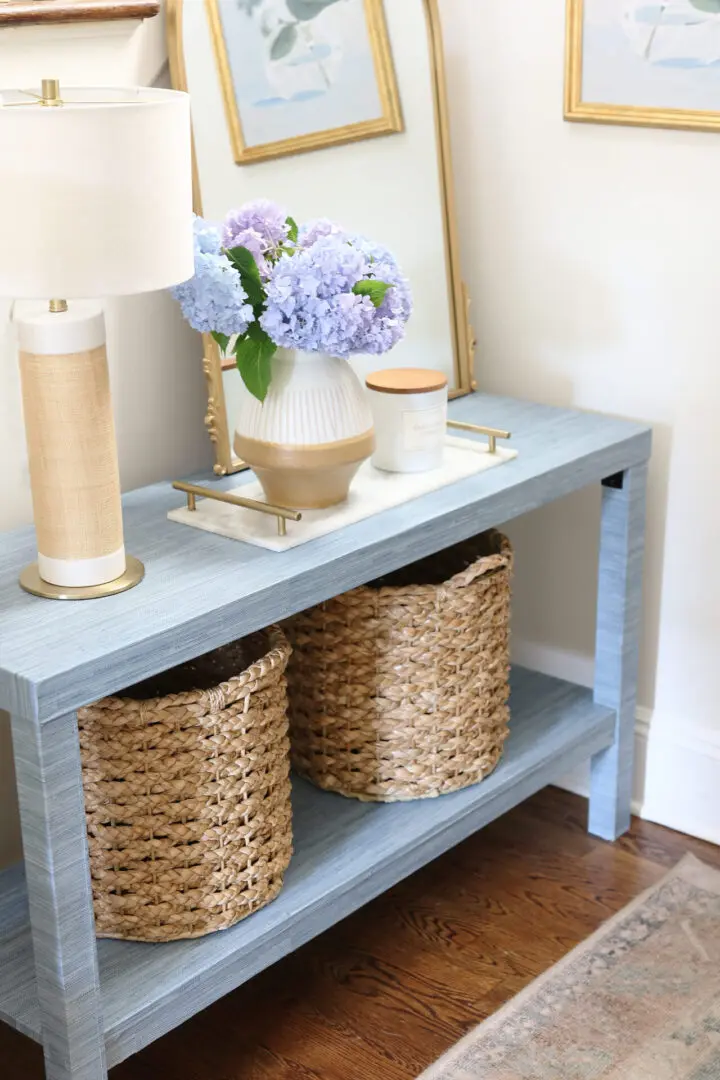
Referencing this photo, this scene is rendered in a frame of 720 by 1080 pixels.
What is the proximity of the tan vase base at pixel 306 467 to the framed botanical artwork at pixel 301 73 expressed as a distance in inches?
17.8

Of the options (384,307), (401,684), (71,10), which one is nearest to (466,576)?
(401,684)

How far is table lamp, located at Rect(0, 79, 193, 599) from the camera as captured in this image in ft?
4.13

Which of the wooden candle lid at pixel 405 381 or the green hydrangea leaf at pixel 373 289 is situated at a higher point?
the green hydrangea leaf at pixel 373 289

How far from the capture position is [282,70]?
1.90 m

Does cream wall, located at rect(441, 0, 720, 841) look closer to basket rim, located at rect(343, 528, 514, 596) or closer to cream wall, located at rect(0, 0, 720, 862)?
cream wall, located at rect(0, 0, 720, 862)

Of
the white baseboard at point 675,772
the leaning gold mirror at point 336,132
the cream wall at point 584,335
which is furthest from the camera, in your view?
the white baseboard at point 675,772

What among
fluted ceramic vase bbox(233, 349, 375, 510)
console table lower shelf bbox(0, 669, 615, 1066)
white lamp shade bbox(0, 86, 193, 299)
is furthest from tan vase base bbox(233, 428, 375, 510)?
console table lower shelf bbox(0, 669, 615, 1066)

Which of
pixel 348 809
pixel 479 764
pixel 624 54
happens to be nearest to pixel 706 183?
pixel 624 54

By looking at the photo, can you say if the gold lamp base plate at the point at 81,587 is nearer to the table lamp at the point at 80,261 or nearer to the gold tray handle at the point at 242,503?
the table lamp at the point at 80,261

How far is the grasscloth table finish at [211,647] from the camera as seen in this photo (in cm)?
134

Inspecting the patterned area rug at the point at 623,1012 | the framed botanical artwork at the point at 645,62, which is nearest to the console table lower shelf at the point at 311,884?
the patterned area rug at the point at 623,1012

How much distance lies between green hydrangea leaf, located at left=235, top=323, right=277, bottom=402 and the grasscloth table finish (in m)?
0.20

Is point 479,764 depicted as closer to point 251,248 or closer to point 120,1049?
point 120,1049

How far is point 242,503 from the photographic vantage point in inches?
66.6
